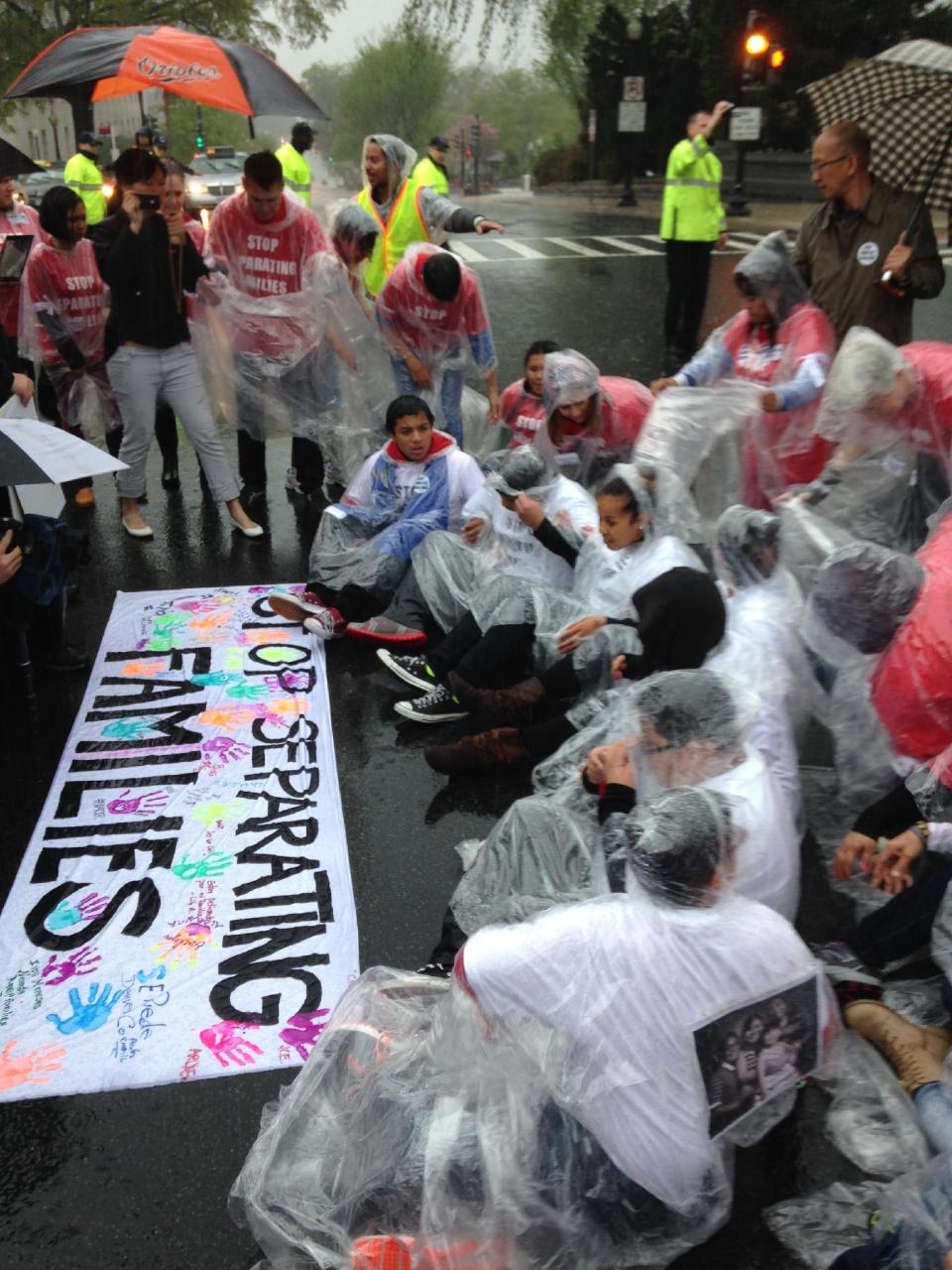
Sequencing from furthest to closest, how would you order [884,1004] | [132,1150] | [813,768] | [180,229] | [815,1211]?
[180,229] < [813,768] < [884,1004] < [132,1150] < [815,1211]

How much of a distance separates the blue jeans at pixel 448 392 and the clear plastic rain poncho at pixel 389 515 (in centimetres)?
94

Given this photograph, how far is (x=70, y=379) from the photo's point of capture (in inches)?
230

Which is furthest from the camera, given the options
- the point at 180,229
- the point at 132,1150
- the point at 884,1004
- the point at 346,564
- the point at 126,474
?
the point at 126,474

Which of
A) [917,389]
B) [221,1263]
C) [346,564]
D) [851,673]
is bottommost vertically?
[221,1263]

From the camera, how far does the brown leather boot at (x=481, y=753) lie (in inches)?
140

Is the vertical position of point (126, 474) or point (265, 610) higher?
point (126, 474)

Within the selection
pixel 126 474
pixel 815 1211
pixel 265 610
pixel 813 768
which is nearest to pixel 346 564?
pixel 265 610

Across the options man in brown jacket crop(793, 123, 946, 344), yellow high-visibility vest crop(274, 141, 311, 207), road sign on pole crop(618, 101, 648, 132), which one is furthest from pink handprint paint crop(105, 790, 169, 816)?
road sign on pole crop(618, 101, 648, 132)

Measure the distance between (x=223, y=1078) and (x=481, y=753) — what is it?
136 centimetres

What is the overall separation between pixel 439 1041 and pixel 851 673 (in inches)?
61.8

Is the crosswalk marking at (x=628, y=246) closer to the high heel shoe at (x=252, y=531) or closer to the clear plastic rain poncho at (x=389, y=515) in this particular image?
the high heel shoe at (x=252, y=531)

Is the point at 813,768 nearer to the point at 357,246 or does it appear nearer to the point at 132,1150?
the point at 132,1150

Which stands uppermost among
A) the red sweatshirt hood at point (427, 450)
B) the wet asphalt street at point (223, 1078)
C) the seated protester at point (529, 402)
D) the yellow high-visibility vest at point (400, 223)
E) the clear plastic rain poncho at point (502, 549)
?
the yellow high-visibility vest at point (400, 223)

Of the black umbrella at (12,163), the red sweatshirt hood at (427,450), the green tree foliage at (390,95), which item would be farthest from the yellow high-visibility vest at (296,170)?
the green tree foliage at (390,95)
